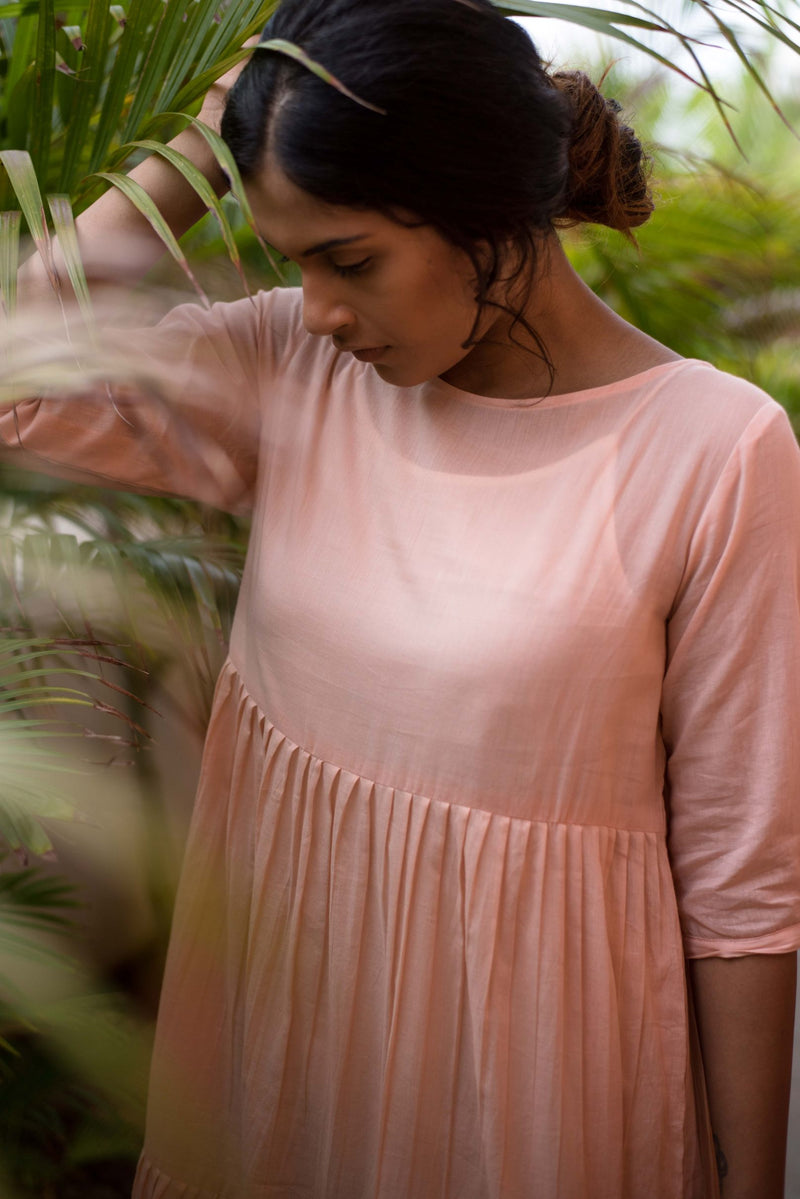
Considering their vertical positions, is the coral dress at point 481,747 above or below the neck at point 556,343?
below

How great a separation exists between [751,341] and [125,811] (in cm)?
157

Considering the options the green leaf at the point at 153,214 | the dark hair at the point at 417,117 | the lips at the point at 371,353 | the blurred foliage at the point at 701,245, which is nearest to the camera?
the green leaf at the point at 153,214

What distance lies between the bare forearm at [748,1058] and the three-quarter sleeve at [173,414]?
51 centimetres

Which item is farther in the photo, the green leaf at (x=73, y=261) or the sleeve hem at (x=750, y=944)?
the sleeve hem at (x=750, y=944)

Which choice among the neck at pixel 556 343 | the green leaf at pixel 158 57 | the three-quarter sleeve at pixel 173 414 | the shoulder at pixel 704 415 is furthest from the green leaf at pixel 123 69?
the shoulder at pixel 704 415

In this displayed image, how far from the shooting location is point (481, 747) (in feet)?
2.11

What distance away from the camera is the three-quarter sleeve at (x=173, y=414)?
26.3 inches

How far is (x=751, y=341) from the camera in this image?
5.70 feet

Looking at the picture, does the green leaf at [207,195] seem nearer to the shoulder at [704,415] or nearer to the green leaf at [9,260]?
the green leaf at [9,260]

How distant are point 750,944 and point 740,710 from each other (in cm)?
16

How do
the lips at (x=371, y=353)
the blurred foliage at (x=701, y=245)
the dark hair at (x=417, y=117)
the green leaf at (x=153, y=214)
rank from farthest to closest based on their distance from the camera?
1. the blurred foliage at (x=701, y=245)
2. the lips at (x=371, y=353)
3. the dark hair at (x=417, y=117)
4. the green leaf at (x=153, y=214)

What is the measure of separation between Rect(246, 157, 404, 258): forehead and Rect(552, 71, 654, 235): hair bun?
18cm

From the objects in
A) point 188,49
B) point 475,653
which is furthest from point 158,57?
point 475,653

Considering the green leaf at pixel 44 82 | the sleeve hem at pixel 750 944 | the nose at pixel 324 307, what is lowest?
the sleeve hem at pixel 750 944
